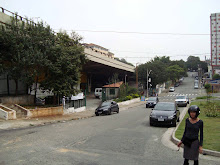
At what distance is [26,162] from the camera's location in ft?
20.8

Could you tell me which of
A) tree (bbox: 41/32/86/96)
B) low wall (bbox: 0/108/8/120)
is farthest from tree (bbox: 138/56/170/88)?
low wall (bbox: 0/108/8/120)

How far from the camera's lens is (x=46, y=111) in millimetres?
19266

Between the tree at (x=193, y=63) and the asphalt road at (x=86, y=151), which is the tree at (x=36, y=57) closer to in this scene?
the asphalt road at (x=86, y=151)

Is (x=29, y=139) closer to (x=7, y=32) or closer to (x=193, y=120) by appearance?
(x=193, y=120)

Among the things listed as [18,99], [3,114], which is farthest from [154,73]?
[3,114]

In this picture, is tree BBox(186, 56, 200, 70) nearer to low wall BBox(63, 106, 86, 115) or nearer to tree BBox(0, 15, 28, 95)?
low wall BBox(63, 106, 86, 115)

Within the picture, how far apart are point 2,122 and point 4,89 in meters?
6.81

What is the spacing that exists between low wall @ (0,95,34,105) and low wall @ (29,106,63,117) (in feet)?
9.37

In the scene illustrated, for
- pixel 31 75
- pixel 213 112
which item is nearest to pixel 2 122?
pixel 31 75

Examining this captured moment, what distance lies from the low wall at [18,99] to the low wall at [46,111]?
286 cm

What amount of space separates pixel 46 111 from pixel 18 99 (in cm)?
312

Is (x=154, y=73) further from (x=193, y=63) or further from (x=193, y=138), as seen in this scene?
(x=193, y=63)

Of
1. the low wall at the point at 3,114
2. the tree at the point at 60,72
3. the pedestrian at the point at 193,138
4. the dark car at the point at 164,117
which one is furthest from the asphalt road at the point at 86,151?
the tree at the point at 60,72

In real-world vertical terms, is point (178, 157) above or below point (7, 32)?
below
